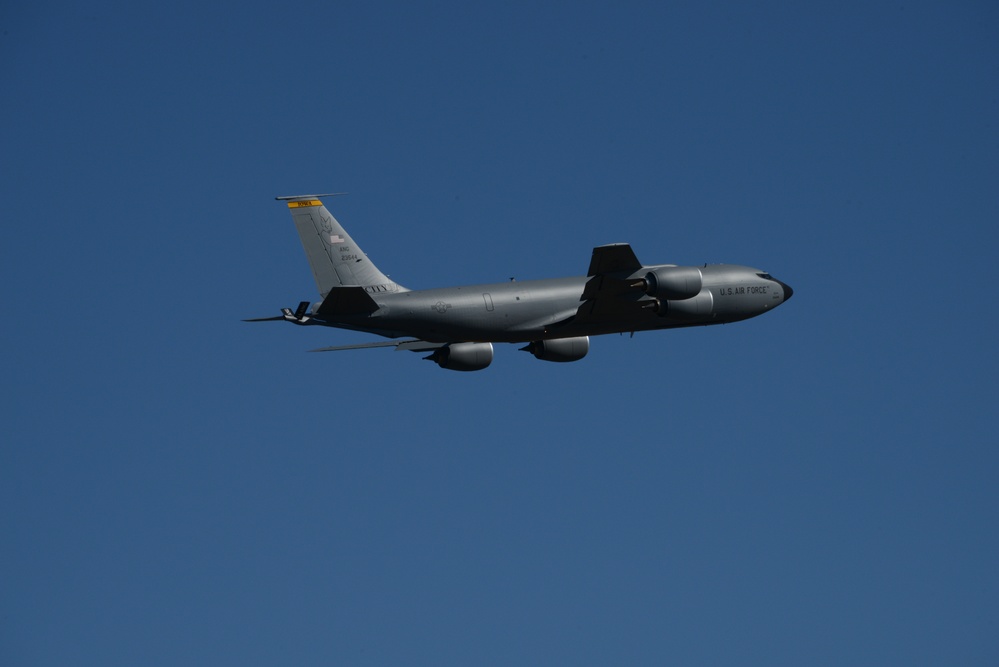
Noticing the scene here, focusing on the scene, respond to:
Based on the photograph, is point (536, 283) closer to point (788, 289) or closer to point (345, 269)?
point (345, 269)

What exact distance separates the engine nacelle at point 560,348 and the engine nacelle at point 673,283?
509cm

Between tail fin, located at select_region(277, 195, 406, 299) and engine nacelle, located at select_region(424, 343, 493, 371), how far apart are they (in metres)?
5.36

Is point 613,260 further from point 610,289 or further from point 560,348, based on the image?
point 560,348

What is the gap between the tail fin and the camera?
2196 inches

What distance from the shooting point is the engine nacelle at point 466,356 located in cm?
6072

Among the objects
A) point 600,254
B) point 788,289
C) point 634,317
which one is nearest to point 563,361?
point 634,317

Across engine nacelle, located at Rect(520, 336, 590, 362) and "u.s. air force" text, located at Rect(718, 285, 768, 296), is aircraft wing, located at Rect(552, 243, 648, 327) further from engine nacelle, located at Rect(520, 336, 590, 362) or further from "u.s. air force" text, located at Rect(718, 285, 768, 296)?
"u.s. air force" text, located at Rect(718, 285, 768, 296)

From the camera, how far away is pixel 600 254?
5391cm

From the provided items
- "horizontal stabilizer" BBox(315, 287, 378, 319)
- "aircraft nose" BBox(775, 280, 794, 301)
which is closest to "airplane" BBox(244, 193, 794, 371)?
"horizontal stabilizer" BBox(315, 287, 378, 319)

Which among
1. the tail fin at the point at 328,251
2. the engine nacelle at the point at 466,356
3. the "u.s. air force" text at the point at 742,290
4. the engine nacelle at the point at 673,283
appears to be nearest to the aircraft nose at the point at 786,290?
the "u.s. air force" text at the point at 742,290

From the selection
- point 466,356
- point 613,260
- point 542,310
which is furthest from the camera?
point 466,356

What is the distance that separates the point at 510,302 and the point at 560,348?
4.40m

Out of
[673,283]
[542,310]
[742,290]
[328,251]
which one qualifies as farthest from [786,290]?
[328,251]

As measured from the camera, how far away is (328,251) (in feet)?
184
